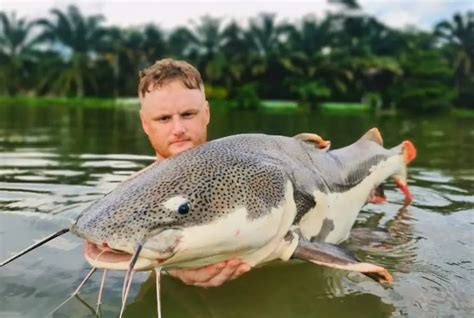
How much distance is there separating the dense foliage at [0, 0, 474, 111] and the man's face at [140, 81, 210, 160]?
38532 mm

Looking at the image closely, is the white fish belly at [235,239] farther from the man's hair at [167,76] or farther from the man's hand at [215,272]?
the man's hair at [167,76]

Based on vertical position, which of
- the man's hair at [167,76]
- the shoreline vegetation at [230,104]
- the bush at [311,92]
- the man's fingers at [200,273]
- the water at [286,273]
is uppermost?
the man's hair at [167,76]

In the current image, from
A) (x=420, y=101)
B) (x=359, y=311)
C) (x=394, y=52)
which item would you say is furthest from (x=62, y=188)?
(x=394, y=52)

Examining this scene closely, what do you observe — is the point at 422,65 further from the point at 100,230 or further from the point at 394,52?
the point at 100,230

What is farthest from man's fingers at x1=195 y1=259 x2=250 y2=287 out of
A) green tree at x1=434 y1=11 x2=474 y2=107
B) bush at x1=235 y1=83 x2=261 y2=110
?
green tree at x1=434 y1=11 x2=474 y2=107

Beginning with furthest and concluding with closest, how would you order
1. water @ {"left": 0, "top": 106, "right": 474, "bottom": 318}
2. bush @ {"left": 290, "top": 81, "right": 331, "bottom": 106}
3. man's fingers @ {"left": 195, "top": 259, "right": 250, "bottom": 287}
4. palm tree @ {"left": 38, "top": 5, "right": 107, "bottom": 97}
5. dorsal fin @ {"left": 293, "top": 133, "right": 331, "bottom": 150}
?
palm tree @ {"left": 38, "top": 5, "right": 107, "bottom": 97} → bush @ {"left": 290, "top": 81, "right": 331, "bottom": 106} → dorsal fin @ {"left": 293, "top": 133, "right": 331, "bottom": 150} → water @ {"left": 0, "top": 106, "right": 474, "bottom": 318} → man's fingers @ {"left": 195, "top": 259, "right": 250, "bottom": 287}

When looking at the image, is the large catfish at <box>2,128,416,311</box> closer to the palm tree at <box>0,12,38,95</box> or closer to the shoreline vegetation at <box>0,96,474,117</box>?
the shoreline vegetation at <box>0,96,474,117</box>

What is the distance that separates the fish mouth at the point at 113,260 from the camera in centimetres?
254

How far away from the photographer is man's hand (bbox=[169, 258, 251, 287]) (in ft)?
9.79

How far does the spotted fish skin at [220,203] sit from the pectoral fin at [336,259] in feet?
0.26

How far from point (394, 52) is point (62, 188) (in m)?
45.8

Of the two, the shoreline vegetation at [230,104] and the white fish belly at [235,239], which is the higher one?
the white fish belly at [235,239]

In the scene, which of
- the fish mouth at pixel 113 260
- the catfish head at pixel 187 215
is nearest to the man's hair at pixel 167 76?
the catfish head at pixel 187 215

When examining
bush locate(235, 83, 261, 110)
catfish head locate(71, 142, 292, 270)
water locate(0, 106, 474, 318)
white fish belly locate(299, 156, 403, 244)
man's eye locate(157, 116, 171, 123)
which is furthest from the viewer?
bush locate(235, 83, 261, 110)
